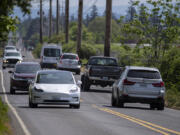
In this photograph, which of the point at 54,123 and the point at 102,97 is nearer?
the point at 54,123

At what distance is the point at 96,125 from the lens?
640 inches

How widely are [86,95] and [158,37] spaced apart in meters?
10.2

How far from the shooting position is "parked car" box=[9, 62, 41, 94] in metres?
31.5

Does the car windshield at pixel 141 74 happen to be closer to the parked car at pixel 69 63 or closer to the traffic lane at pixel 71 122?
the traffic lane at pixel 71 122

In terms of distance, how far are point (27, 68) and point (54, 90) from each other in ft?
37.5

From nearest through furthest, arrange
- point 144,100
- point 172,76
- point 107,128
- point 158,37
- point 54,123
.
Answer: point 107,128
point 54,123
point 144,100
point 172,76
point 158,37

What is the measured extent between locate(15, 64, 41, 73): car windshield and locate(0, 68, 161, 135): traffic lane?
437 inches

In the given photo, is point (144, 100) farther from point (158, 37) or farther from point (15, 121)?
point (158, 37)

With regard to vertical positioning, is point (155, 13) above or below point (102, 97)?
above

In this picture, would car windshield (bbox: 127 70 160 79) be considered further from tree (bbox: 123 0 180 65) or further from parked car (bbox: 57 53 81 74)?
parked car (bbox: 57 53 81 74)

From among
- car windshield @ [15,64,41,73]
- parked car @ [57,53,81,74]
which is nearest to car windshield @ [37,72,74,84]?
car windshield @ [15,64,41,73]

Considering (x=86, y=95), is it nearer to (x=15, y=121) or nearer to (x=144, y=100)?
(x=144, y=100)

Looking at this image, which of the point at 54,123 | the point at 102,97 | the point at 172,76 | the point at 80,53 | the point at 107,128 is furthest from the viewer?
the point at 80,53

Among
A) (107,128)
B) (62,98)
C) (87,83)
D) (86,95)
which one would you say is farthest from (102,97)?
(107,128)
